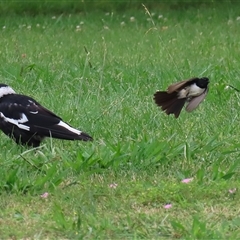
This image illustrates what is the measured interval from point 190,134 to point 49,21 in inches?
328

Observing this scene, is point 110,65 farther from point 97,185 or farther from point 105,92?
point 97,185

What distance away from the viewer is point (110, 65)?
876 cm

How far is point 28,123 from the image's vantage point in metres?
5.58

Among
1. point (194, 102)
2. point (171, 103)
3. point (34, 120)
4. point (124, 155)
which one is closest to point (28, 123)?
point (34, 120)

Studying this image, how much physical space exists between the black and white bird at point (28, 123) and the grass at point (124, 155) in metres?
0.11

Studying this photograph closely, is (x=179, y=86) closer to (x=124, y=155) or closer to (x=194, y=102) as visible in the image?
(x=194, y=102)

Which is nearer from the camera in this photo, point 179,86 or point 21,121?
Result: point 179,86

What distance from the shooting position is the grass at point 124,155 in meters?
4.17

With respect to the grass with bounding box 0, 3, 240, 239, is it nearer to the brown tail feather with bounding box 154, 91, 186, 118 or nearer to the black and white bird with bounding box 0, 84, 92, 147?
the black and white bird with bounding box 0, 84, 92, 147

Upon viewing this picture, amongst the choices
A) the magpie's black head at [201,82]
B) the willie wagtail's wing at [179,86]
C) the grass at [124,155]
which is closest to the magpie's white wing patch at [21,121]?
the grass at [124,155]

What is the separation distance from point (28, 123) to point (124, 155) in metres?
0.84

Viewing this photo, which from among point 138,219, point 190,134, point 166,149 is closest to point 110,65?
point 190,134

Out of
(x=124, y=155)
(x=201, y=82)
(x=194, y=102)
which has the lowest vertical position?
(x=124, y=155)

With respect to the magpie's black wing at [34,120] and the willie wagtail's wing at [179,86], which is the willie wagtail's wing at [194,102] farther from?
the magpie's black wing at [34,120]
